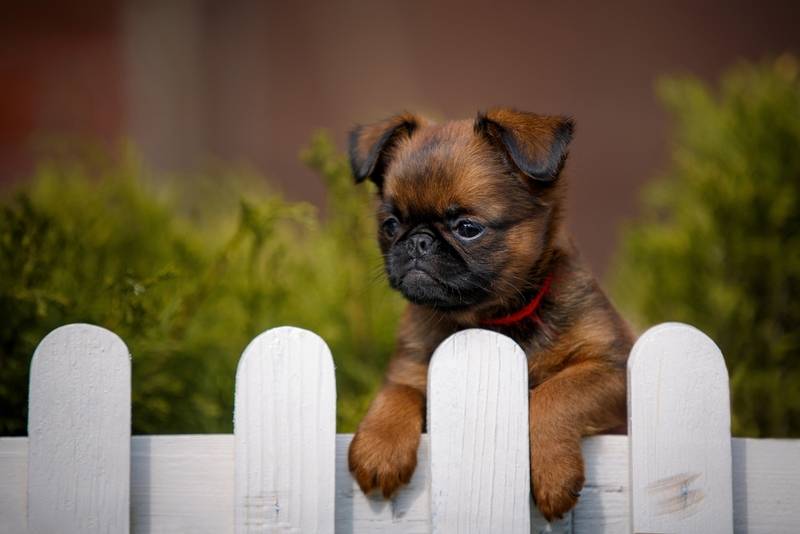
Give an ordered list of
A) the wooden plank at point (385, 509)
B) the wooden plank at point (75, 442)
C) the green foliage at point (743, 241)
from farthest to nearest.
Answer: the green foliage at point (743, 241), the wooden plank at point (385, 509), the wooden plank at point (75, 442)

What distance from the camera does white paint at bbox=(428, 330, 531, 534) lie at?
2.30 m

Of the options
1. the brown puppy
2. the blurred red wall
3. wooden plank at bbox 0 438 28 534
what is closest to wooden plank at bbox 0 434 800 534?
wooden plank at bbox 0 438 28 534

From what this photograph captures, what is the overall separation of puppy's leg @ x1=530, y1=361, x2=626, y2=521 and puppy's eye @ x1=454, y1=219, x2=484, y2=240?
0.54 meters

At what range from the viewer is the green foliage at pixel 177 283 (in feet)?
10.3

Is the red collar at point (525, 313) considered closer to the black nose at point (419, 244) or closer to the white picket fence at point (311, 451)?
the black nose at point (419, 244)

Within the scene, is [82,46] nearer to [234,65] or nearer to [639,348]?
[234,65]

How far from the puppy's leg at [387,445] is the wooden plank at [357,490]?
45mm

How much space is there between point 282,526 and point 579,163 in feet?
19.7

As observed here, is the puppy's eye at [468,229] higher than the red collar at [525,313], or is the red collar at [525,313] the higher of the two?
the puppy's eye at [468,229]

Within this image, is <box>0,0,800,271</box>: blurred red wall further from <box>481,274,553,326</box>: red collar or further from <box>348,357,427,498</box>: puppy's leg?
<box>348,357,427,498</box>: puppy's leg

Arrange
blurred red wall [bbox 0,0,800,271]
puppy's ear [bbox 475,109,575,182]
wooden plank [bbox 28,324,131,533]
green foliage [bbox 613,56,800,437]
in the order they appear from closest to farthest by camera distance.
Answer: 1. wooden plank [bbox 28,324,131,533]
2. puppy's ear [bbox 475,109,575,182]
3. green foliage [bbox 613,56,800,437]
4. blurred red wall [bbox 0,0,800,271]

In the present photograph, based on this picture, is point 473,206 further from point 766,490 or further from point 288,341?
point 766,490

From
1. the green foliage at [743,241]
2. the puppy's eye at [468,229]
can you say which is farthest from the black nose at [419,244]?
the green foliage at [743,241]

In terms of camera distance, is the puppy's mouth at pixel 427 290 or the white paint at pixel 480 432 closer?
the white paint at pixel 480 432
